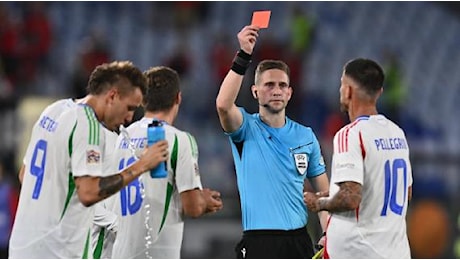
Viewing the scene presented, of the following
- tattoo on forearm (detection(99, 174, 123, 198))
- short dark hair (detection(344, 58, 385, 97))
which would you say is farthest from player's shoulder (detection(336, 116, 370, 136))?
tattoo on forearm (detection(99, 174, 123, 198))

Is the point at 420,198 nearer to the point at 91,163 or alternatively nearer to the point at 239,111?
the point at 239,111

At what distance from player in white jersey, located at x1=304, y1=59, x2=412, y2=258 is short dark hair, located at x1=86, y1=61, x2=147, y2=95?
1175 millimetres

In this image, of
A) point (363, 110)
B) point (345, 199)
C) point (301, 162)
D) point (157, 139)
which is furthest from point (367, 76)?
point (157, 139)

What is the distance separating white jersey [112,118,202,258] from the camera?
615cm

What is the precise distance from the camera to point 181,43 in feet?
50.7

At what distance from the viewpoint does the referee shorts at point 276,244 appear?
21.6 feet

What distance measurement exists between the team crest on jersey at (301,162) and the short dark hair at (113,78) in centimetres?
132

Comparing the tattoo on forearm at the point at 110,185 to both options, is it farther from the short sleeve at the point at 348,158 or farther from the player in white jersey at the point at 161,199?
the short sleeve at the point at 348,158

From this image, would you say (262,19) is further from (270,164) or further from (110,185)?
(110,185)

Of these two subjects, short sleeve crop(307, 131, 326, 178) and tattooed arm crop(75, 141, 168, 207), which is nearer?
tattooed arm crop(75, 141, 168, 207)

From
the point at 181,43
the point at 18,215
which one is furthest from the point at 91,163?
the point at 181,43

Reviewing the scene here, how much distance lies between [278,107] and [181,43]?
28.9 ft

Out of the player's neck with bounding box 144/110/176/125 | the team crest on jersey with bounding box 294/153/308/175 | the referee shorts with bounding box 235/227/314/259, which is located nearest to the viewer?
the player's neck with bounding box 144/110/176/125

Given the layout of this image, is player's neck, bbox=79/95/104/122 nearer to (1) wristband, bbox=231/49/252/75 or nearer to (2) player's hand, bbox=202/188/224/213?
(2) player's hand, bbox=202/188/224/213
